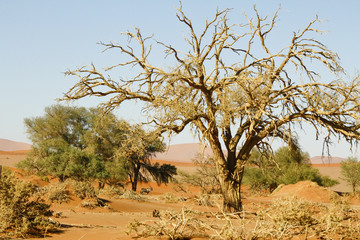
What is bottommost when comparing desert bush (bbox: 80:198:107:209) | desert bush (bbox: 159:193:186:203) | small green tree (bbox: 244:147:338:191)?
desert bush (bbox: 159:193:186:203)

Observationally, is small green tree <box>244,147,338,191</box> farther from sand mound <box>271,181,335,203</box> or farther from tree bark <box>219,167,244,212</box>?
tree bark <box>219,167,244,212</box>

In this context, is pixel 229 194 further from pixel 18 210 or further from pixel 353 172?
pixel 353 172

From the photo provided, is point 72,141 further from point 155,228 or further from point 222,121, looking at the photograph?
point 155,228

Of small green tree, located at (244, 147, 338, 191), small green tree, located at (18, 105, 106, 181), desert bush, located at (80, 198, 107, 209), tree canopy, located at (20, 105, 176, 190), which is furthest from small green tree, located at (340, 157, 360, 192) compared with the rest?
desert bush, located at (80, 198, 107, 209)

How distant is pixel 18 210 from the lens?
8.66 m

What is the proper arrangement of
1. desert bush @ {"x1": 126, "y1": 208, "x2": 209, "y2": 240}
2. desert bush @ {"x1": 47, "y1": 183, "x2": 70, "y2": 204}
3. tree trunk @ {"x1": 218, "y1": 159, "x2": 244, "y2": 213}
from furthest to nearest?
1. desert bush @ {"x1": 47, "y1": 183, "x2": 70, "y2": 204}
2. tree trunk @ {"x1": 218, "y1": 159, "x2": 244, "y2": 213}
3. desert bush @ {"x1": 126, "y1": 208, "x2": 209, "y2": 240}

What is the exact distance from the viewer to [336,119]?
13.3m

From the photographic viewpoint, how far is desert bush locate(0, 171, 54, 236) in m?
8.27

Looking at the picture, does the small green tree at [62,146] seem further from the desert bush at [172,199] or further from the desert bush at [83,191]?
the desert bush at [83,191]

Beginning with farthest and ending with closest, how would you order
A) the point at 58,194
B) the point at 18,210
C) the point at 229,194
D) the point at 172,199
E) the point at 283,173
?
the point at 283,173 < the point at 172,199 < the point at 58,194 < the point at 229,194 < the point at 18,210

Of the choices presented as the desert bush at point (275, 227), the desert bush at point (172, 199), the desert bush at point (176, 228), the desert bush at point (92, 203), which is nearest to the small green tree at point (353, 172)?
the desert bush at point (172, 199)

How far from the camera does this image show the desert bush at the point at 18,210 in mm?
8266

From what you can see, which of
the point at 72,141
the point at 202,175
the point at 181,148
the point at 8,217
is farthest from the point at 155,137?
the point at 181,148

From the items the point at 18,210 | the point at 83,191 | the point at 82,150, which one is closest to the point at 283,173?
the point at 82,150
